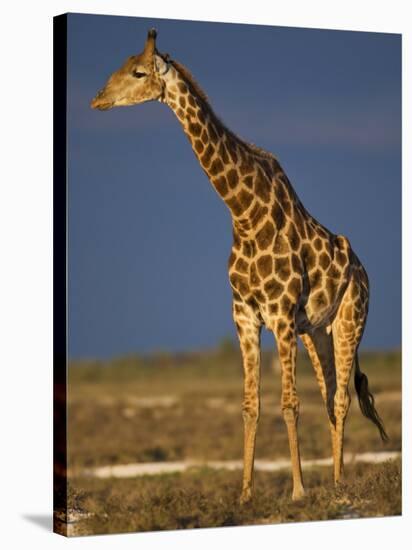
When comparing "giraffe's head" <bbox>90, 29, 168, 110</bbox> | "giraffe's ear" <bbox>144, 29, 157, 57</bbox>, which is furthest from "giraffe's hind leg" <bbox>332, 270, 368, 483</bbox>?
"giraffe's ear" <bbox>144, 29, 157, 57</bbox>

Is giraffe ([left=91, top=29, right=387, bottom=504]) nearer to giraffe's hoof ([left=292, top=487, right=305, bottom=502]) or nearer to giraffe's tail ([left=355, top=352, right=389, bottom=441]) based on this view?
giraffe's hoof ([left=292, top=487, right=305, bottom=502])

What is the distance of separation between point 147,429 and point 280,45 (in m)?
6.11

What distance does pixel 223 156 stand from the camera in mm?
9812

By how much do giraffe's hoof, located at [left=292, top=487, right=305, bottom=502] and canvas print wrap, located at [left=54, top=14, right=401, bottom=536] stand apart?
0.02 m

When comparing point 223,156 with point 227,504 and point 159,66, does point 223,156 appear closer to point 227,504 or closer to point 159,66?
point 159,66

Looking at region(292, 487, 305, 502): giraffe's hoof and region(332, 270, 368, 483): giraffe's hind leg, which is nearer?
region(292, 487, 305, 502): giraffe's hoof

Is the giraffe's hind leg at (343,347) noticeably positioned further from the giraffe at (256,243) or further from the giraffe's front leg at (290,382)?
the giraffe's front leg at (290,382)

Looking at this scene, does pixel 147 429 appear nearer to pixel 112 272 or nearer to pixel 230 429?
pixel 230 429

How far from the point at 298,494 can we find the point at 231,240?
75.2 inches

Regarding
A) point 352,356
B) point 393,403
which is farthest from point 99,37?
point 393,403

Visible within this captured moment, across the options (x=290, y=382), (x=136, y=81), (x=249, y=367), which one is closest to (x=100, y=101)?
(x=136, y=81)

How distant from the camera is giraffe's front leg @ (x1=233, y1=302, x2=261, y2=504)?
32.8ft

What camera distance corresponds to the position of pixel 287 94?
10.6 metres

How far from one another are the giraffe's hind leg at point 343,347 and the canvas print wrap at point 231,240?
0.01 metres
